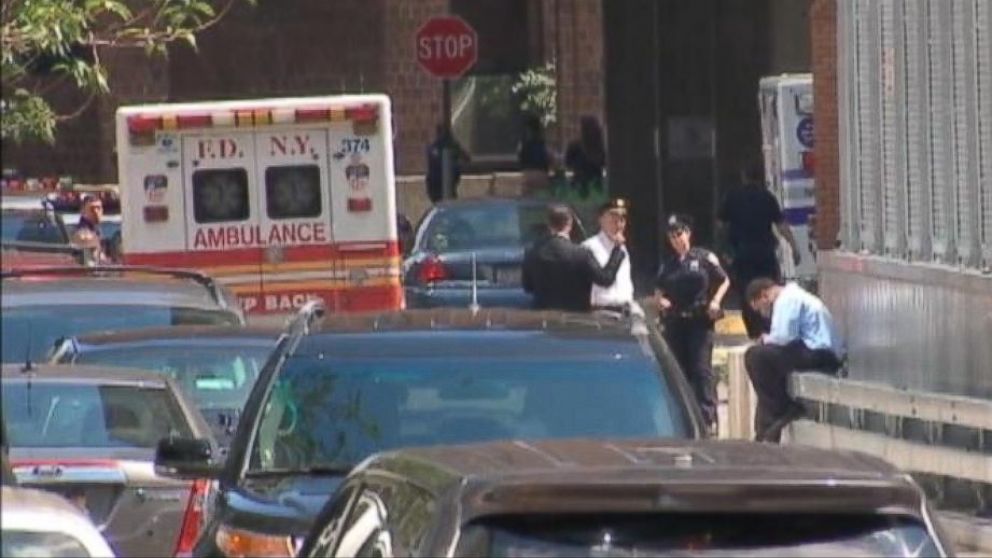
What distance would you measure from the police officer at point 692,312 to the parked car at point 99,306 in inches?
198

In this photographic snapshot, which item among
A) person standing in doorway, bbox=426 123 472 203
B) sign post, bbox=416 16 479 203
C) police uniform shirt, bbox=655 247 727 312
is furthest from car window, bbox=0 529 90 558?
person standing in doorway, bbox=426 123 472 203

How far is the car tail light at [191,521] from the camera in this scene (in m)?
12.0

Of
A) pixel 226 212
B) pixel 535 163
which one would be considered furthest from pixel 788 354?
pixel 535 163

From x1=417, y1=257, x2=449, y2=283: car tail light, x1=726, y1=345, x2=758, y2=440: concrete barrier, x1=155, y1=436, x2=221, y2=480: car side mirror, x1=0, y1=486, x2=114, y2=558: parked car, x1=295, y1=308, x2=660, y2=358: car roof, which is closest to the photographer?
x1=0, y1=486, x2=114, y2=558: parked car

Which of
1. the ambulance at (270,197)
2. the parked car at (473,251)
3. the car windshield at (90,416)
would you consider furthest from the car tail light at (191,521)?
the ambulance at (270,197)

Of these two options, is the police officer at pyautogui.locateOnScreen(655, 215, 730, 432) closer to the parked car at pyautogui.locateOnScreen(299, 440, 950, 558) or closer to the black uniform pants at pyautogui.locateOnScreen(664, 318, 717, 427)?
the black uniform pants at pyautogui.locateOnScreen(664, 318, 717, 427)

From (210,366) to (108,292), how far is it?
2.02m

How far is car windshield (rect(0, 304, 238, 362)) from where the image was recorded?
54.7 feet

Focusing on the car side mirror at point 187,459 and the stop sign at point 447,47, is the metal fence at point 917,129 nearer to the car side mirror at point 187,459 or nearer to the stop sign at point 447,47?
the car side mirror at point 187,459

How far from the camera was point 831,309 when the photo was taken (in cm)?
2064

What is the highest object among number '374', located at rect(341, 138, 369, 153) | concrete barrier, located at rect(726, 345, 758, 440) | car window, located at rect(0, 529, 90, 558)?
number '374', located at rect(341, 138, 369, 153)

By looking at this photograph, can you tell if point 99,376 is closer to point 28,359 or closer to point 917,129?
point 28,359

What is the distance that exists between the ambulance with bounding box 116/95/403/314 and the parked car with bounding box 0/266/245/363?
7.14 meters

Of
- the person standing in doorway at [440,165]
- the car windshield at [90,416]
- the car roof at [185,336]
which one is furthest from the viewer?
the person standing in doorway at [440,165]
